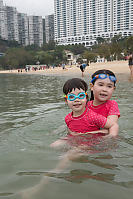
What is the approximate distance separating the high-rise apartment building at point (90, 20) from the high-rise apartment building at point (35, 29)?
10.4 m

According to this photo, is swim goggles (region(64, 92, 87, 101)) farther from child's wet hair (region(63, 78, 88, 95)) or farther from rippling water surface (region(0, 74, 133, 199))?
rippling water surface (region(0, 74, 133, 199))

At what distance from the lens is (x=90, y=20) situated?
13925 centimetres

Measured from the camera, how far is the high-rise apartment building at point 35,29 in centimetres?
14588

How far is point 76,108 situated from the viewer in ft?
10.5

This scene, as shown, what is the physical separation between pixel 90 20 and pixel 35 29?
3695 centimetres

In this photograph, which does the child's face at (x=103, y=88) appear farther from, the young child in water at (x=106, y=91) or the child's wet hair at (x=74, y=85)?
the child's wet hair at (x=74, y=85)

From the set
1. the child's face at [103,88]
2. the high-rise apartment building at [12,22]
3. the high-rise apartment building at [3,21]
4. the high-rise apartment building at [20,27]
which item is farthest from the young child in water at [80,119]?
the high-rise apartment building at [12,22]

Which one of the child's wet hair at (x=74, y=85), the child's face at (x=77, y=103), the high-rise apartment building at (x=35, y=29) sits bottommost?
the child's face at (x=77, y=103)

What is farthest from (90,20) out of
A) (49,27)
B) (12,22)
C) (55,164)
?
(55,164)

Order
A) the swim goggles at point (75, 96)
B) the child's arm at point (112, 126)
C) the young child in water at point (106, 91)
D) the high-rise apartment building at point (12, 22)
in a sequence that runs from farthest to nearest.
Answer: the high-rise apartment building at point (12, 22) < the young child in water at point (106, 91) < the child's arm at point (112, 126) < the swim goggles at point (75, 96)

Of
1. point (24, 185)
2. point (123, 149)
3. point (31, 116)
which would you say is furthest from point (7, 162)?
point (31, 116)

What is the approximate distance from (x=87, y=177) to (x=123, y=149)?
3.15 ft

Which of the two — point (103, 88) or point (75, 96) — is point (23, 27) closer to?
point (103, 88)

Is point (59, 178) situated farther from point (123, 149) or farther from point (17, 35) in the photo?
point (17, 35)
